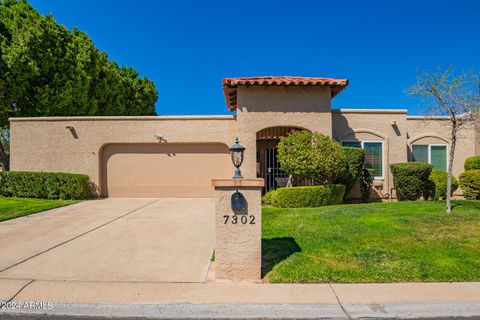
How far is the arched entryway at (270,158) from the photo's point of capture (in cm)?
1339

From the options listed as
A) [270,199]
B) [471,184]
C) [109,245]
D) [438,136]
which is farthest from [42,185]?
[471,184]

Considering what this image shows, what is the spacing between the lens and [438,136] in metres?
13.2

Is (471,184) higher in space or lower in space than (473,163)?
lower

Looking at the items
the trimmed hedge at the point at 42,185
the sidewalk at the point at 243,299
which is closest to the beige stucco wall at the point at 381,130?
the sidewalk at the point at 243,299

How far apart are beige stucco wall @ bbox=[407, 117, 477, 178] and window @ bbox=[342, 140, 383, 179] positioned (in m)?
1.59

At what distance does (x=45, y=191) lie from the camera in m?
12.0

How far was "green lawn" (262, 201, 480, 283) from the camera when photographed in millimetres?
4559

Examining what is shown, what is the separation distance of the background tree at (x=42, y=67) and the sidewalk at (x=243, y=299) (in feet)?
47.2

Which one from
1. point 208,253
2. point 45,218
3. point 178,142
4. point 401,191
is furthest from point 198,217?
point 401,191

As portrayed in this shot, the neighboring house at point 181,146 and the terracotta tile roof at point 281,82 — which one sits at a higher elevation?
the terracotta tile roof at point 281,82

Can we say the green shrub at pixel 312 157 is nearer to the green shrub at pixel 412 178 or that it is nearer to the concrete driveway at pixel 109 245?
the green shrub at pixel 412 178

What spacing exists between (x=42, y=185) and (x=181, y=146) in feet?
18.9

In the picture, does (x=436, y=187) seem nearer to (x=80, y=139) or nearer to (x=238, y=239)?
(x=238, y=239)

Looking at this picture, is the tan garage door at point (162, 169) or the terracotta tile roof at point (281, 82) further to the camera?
the tan garage door at point (162, 169)
